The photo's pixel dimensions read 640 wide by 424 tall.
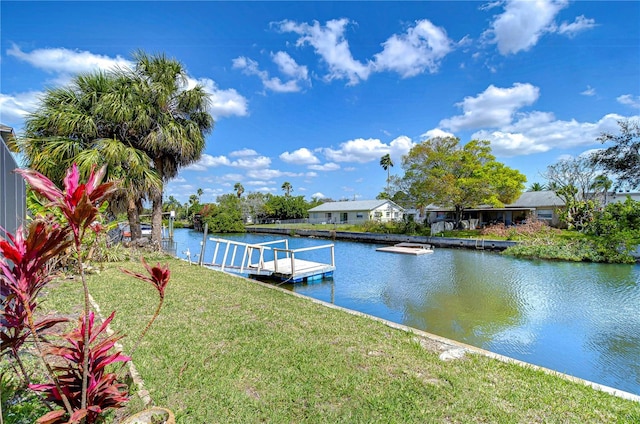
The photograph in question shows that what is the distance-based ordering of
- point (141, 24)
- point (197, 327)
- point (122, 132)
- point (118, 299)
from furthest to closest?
point (122, 132) < point (141, 24) < point (118, 299) < point (197, 327)

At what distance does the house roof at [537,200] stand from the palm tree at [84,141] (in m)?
27.8

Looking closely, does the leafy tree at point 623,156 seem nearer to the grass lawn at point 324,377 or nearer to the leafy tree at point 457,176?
the leafy tree at point 457,176

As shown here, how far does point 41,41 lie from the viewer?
695 centimetres

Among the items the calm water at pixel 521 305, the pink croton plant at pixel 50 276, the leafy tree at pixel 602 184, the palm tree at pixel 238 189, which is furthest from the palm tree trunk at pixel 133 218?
the palm tree at pixel 238 189

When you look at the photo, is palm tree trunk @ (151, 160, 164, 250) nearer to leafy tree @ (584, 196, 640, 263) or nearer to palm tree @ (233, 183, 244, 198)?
leafy tree @ (584, 196, 640, 263)

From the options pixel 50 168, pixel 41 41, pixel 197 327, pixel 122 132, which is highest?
pixel 41 41

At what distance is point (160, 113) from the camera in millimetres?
10992

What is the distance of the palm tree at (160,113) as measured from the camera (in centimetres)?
1026

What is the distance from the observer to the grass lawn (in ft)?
8.14

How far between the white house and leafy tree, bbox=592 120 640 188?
59.9 feet

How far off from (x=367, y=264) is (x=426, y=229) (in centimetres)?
1352

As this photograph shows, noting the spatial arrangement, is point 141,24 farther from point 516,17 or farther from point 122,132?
point 516,17

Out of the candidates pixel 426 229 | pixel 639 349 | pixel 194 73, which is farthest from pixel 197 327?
pixel 426 229

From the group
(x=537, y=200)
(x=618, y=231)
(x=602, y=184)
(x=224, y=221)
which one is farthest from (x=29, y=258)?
(x=224, y=221)
